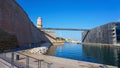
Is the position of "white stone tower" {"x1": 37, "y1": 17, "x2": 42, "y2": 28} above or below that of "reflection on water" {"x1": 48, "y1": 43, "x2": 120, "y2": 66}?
above

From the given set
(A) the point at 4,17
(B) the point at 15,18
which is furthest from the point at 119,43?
(A) the point at 4,17

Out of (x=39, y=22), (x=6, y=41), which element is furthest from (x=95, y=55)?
(x=39, y=22)

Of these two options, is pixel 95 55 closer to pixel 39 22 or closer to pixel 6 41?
pixel 6 41

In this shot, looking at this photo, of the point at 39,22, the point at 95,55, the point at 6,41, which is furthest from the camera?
the point at 39,22

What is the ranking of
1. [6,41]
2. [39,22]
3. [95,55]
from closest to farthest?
[6,41] → [95,55] → [39,22]

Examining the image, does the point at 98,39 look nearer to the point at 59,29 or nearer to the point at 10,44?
the point at 59,29

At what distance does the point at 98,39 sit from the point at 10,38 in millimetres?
63506

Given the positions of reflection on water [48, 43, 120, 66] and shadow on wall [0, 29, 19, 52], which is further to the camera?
shadow on wall [0, 29, 19, 52]

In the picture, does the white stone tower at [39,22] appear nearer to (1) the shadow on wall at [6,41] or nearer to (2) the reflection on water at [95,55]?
(2) the reflection on water at [95,55]

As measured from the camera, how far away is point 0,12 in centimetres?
2916

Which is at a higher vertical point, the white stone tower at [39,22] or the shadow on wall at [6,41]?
the white stone tower at [39,22]

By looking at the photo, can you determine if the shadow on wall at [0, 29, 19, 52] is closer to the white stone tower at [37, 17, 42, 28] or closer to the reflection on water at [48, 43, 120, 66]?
the reflection on water at [48, 43, 120, 66]

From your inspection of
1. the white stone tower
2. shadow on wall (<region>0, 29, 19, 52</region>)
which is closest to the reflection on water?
shadow on wall (<region>0, 29, 19, 52</region>)

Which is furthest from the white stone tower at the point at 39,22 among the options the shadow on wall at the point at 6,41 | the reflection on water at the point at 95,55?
the shadow on wall at the point at 6,41
